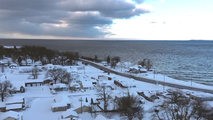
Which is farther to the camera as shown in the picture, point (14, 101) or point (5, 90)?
point (5, 90)

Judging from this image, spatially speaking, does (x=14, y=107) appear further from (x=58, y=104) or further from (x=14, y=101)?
(x=58, y=104)

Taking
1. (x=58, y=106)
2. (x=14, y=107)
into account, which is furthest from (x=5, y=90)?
(x=58, y=106)

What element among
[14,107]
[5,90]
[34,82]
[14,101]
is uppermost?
[5,90]

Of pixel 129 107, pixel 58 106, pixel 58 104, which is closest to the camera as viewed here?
pixel 129 107

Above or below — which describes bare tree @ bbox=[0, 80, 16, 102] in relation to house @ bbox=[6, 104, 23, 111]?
above

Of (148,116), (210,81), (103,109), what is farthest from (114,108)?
(210,81)

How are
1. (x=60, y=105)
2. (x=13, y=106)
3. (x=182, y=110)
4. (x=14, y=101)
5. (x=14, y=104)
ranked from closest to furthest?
(x=182, y=110) → (x=60, y=105) → (x=13, y=106) → (x=14, y=104) → (x=14, y=101)

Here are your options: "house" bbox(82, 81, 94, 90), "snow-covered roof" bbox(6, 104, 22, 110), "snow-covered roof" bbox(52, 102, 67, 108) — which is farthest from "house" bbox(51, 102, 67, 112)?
"house" bbox(82, 81, 94, 90)

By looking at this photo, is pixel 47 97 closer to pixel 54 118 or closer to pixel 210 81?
pixel 54 118

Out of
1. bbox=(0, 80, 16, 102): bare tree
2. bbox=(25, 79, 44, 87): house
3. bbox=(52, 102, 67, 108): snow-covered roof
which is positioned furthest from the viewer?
bbox=(25, 79, 44, 87): house

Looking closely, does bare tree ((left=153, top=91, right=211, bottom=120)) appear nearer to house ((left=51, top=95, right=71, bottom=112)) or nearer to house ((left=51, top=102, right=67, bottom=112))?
house ((left=51, top=95, right=71, bottom=112))

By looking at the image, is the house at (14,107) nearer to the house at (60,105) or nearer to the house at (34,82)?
the house at (60,105)
